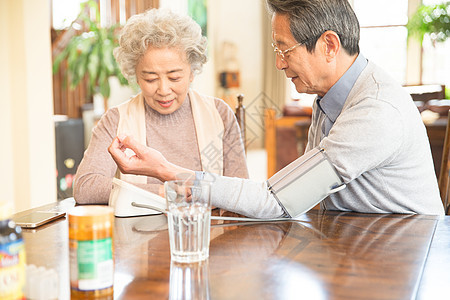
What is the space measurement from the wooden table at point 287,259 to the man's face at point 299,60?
0.41 meters

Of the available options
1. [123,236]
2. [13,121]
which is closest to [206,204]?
[123,236]

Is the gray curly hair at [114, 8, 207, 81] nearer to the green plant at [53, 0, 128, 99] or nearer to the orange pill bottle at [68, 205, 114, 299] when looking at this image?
the orange pill bottle at [68, 205, 114, 299]

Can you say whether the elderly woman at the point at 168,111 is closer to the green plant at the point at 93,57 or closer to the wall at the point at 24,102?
the wall at the point at 24,102

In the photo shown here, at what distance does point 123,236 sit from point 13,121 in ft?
8.39

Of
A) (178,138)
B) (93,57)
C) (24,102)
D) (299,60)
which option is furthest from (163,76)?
(93,57)

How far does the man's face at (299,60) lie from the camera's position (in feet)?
5.08

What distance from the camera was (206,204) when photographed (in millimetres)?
1031

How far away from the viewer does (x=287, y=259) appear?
1022 millimetres

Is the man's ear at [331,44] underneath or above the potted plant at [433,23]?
underneath

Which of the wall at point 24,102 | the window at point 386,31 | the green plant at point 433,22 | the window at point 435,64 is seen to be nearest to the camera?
the wall at point 24,102

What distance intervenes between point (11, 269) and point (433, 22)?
26.5 ft

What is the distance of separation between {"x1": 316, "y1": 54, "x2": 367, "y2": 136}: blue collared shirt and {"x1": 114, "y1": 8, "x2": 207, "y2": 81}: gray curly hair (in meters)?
0.55

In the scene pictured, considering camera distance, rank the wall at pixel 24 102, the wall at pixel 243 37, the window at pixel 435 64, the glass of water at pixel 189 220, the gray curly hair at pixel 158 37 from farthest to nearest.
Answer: the wall at pixel 243 37 → the window at pixel 435 64 → the wall at pixel 24 102 → the gray curly hair at pixel 158 37 → the glass of water at pixel 189 220

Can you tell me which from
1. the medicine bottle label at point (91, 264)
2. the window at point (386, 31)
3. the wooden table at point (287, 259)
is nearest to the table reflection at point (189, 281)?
the wooden table at point (287, 259)
